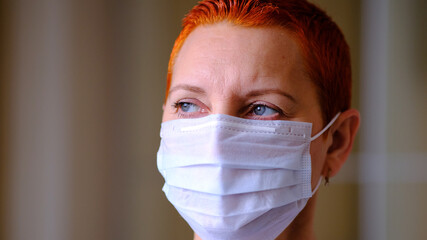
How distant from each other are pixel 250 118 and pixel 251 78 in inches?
4.5

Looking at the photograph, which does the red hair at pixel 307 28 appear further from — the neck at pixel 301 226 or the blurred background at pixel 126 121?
the blurred background at pixel 126 121

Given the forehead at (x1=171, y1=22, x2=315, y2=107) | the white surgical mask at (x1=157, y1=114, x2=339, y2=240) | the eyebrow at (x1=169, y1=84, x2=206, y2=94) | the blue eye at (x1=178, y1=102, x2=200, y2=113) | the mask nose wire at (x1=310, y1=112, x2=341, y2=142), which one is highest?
the forehead at (x1=171, y1=22, x2=315, y2=107)

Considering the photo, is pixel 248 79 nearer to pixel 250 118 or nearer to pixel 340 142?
pixel 250 118

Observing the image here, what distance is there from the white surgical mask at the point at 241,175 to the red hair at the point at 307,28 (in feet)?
0.53

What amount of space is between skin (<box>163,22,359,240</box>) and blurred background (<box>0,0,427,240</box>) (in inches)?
28.7

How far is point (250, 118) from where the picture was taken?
1.16m

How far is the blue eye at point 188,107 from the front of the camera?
1.24 meters

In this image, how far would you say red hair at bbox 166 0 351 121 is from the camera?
1.19 m

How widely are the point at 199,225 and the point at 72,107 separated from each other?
101cm

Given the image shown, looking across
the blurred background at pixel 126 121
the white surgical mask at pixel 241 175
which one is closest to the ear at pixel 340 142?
the white surgical mask at pixel 241 175

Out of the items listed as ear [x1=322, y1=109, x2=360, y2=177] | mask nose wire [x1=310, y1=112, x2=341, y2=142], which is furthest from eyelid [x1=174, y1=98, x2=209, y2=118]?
ear [x1=322, y1=109, x2=360, y2=177]

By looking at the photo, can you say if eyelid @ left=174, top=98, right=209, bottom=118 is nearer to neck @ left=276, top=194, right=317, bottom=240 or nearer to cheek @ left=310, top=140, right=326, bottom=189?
cheek @ left=310, top=140, right=326, bottom=189

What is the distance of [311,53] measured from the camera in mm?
1197

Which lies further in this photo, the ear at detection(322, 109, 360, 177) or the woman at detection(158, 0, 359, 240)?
the ear at detection(322, 109, 360, 177)
